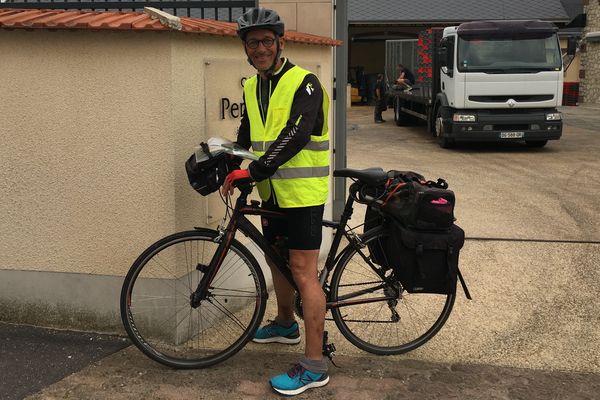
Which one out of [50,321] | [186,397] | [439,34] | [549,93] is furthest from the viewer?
[439,34]

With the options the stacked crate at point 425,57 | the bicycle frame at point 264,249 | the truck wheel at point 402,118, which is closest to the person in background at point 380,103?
the truck wheel at point 402,118

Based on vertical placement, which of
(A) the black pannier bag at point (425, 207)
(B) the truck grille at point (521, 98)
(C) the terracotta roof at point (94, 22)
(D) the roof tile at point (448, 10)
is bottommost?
(A) the black pannier bag at point (425, 207)

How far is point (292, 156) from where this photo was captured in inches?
136

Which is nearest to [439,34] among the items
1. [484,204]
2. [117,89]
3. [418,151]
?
[418,151]

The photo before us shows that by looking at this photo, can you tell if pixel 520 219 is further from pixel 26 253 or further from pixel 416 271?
pixel 26 253

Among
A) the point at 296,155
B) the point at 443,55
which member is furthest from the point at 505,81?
the point at 296,155

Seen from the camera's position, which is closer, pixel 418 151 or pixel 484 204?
pixel 484 204

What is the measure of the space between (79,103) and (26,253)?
3.42 feet

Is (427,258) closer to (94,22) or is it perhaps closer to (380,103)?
(94,22)

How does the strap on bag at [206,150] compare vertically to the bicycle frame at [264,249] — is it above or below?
above

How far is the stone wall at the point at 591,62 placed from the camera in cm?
2755

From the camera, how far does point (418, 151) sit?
13.8 metres

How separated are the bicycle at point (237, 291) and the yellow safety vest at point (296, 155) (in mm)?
213

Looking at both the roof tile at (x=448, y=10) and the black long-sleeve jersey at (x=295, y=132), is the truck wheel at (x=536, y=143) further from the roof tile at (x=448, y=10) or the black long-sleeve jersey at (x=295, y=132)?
the roof tile at (x=448, y=10)
